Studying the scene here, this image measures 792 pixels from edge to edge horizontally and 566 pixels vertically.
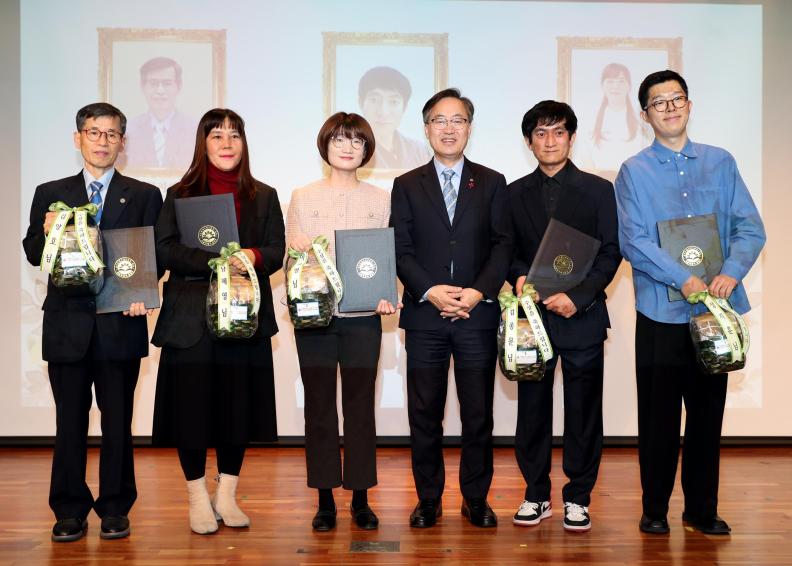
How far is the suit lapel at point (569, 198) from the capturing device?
3312 mm

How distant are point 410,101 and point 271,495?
2.62 metres

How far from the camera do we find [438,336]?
3.30 meters

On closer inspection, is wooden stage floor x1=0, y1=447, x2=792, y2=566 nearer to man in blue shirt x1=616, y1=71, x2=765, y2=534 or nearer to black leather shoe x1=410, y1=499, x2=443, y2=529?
black leather shoe x1=410, y1=499, x2=443, y2=529

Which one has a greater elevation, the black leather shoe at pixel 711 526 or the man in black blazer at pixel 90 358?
the man in black blazer at pixel 90 358

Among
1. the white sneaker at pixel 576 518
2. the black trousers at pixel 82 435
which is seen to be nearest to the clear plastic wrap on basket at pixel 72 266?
the black trousers at pixel 82 435

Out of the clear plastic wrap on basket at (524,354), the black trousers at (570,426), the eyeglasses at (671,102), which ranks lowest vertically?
the black trousers at (570,426)

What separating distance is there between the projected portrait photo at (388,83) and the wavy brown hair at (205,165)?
80.1 inches

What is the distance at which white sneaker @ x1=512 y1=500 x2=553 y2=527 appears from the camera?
3.31 m

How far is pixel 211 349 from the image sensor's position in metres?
3.17

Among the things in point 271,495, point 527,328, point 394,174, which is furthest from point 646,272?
point 394,174

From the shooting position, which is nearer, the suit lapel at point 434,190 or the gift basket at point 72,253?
the gift basket at point 72,253

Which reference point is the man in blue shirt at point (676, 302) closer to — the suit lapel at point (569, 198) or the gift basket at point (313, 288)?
the suit lapel at point (569, 198)

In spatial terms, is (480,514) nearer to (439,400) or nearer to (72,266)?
(439,400)

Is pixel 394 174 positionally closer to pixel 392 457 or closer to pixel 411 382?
pixel 392 457
